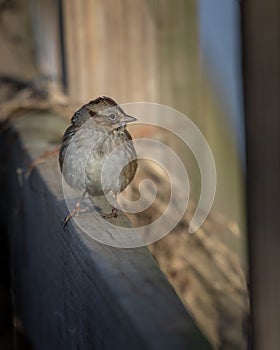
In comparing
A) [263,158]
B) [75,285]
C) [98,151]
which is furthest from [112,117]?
[263,158]

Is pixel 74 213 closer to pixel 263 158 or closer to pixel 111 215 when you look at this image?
pixel 111 215

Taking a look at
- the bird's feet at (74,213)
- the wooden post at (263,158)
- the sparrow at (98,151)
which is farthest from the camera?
the sparrow at (98,151)

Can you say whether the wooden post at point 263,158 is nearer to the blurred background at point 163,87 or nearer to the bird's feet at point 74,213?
the bird's feet at point 74,213

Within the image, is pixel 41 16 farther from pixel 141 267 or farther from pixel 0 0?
pixel 141 267

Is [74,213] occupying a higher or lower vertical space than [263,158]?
lower

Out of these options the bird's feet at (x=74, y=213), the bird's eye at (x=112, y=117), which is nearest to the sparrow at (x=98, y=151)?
the bird's eye at (x=112, y=117)

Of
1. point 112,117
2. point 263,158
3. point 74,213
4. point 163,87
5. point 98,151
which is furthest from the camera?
point 163,87

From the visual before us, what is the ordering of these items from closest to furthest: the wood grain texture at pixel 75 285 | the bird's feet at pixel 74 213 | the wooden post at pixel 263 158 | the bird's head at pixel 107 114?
the wooden post at pixel 263 158 → the wood grain texture at pixel 75 285 → the bird's feet at pixel 74 213 → the bird's head at pixel 107 114

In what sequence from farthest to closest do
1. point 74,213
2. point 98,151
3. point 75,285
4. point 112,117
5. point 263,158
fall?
point 112,117
point 98,151
point 74,213
point 75,285
point 263,158
